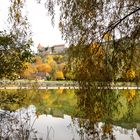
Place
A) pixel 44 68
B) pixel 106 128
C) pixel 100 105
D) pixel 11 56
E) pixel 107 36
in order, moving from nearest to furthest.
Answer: pixel 100 105 < pixel 107 36 < pixel 106 128 < pixel 11 56 < pixel 44 68

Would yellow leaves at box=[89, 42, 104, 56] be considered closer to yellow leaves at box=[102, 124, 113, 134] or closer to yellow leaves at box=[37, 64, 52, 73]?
yellow leaves at box=[102, 124, 113, 134]

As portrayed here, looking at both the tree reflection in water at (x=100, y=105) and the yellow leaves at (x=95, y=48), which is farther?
the yellow leaves at (x=95, y=48)

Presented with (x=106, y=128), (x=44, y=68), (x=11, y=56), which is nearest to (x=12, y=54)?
(x=11, y=56)

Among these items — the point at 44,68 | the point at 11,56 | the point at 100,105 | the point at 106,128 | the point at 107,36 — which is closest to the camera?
the point at 100,105

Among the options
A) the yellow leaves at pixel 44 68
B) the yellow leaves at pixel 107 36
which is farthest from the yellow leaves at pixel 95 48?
the yellow leaves at pixel 44 68

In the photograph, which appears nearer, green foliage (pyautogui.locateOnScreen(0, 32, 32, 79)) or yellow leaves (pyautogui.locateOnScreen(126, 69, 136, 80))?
yellow leaves (pyautogui.locateOnScreen(126, 69, 136, 80))

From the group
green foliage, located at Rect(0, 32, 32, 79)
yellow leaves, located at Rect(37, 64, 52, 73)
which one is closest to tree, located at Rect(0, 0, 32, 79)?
green foliage, located at Rect(0, 32, 32, 79)

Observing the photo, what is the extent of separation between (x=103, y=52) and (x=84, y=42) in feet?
0.92

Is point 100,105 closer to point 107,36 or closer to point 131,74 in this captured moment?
point 131,74

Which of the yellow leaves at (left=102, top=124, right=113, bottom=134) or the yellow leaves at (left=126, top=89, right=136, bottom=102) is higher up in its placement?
the yellow leaves at (left=126, top=89, right=136, bottom=102)

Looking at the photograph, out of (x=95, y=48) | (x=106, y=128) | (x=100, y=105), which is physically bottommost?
(x=106, y=128)

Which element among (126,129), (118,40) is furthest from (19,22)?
(126,129)

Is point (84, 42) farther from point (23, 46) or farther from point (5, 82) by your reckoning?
point (5, 82)

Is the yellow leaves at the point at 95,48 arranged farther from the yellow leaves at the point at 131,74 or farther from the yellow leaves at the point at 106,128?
the yellow leaves at the point at 106,128
